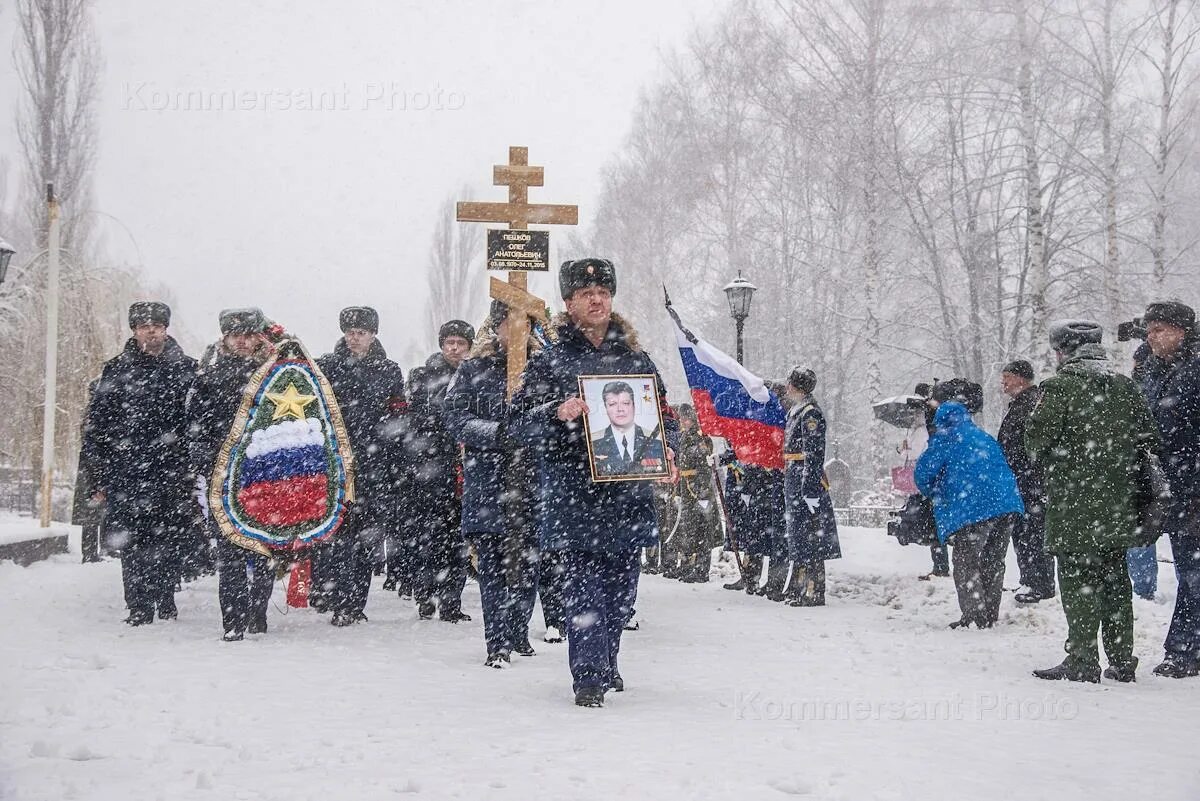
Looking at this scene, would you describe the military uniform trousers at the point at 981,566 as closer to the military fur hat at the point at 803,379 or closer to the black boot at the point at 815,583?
the black boot at the point at 815,583

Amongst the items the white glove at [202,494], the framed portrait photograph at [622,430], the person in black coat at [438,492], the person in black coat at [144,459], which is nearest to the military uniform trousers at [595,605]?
the framed portrait photograph at [622,430]

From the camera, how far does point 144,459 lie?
7289mm

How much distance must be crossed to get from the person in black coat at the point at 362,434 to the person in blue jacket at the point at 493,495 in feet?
5.65

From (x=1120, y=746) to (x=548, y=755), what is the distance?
2318mm

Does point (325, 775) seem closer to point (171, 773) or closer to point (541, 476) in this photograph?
point (171, 773)

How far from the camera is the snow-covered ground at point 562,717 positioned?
11.3 feet

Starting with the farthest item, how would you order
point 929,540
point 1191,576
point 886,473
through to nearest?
1. point 886,473
2. point 929,540
3. point 1191,576

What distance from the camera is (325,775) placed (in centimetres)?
347

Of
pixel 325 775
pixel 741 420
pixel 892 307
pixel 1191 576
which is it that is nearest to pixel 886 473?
pixel 892 307

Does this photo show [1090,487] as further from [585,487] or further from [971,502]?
[585,487]

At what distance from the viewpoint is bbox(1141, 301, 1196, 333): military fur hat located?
586 cm

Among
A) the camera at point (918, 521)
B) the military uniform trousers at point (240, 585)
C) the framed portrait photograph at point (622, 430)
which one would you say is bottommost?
the military uniform trousers at point (240, 585)

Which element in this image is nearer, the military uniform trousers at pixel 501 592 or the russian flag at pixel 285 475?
the military uniform trousers at pixel 501 592

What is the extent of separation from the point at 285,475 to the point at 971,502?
4862 mm
